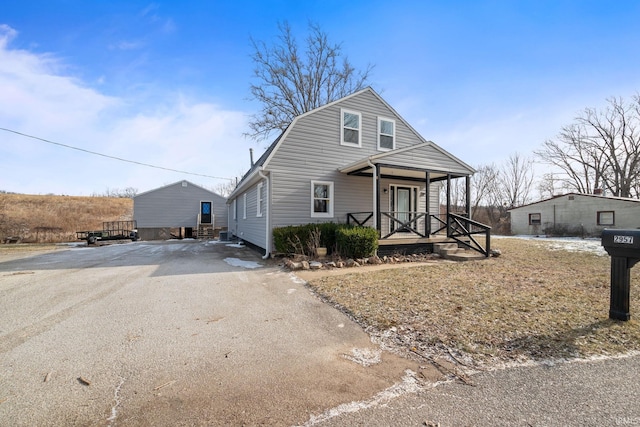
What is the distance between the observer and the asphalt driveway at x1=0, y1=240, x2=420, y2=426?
6.70 ft

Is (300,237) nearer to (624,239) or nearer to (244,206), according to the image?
(244,206)

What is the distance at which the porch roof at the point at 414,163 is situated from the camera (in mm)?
9098

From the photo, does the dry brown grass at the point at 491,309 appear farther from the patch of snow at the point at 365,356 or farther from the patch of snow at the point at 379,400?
the patch of snow at the point at 379,400

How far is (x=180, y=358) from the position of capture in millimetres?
2826

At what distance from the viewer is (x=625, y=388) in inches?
90.0

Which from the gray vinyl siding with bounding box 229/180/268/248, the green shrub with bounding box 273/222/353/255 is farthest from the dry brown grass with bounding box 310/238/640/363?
the gray vinyl siding with bounding box 229/180/268/248

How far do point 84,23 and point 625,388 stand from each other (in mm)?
13699

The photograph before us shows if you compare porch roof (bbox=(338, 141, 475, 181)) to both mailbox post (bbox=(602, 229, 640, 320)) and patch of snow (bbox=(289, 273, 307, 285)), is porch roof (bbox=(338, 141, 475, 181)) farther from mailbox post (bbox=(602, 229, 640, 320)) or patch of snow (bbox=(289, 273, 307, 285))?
mailbox post (bbox=(602, 229, 640, 320))

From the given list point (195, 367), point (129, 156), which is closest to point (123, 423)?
point (195, 367)

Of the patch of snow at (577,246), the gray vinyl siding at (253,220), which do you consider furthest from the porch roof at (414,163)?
the patch of snow at (577,246)

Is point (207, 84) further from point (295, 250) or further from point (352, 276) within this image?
point (352, 276)

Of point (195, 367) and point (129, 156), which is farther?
point (129, 156)

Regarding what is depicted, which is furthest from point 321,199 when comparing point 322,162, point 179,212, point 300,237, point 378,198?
point 179,212

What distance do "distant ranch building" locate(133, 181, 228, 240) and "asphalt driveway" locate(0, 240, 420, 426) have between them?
17.1 m
